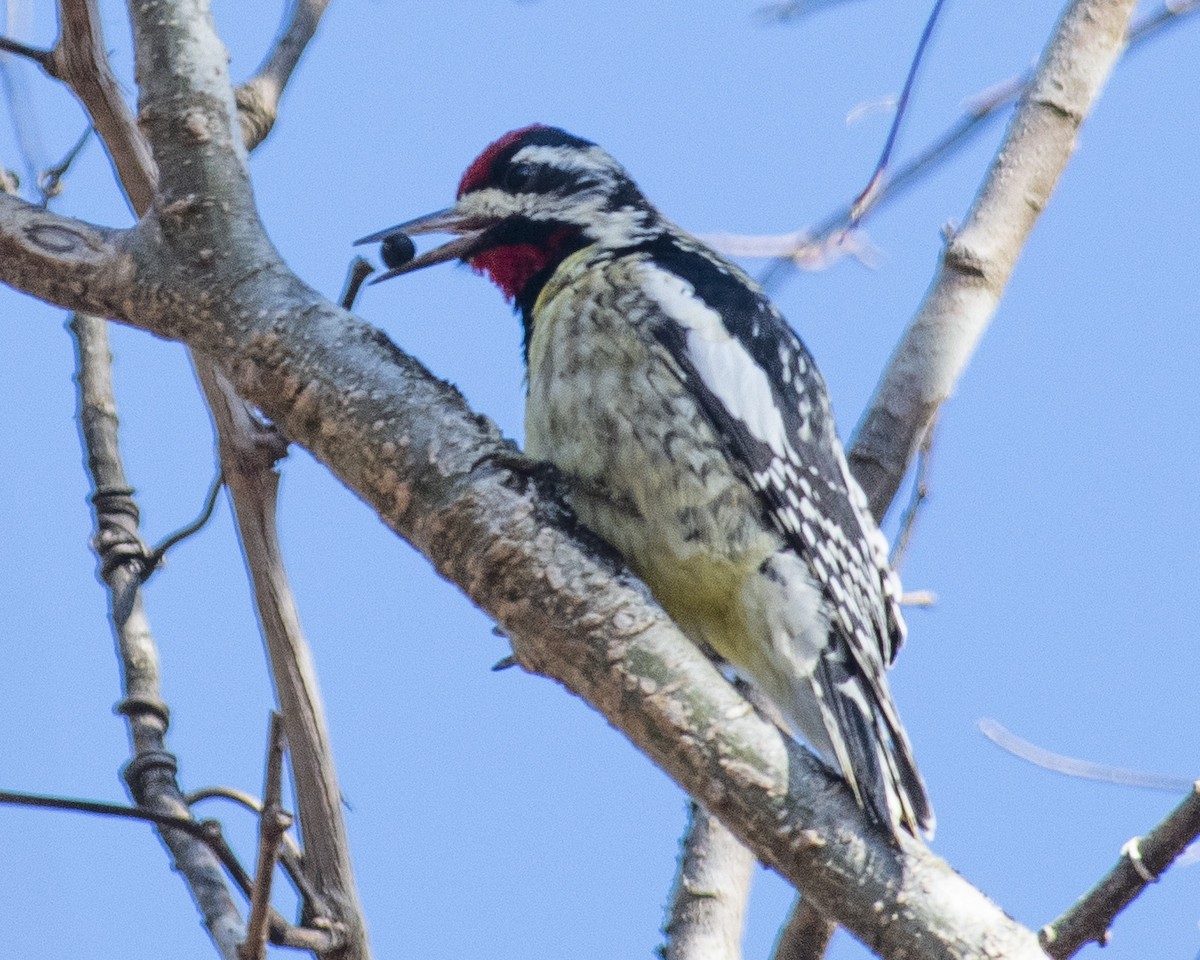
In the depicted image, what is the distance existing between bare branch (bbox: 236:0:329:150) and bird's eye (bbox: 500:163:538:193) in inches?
17.5

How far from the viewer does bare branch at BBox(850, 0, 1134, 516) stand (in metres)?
2.68

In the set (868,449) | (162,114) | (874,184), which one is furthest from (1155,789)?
(162,114)

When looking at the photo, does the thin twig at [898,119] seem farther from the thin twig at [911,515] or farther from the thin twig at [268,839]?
the thin twig at [268,839]

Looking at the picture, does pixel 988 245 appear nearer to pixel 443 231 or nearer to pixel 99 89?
pixel 443 231

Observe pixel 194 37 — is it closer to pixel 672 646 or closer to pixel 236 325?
pixel 236 325

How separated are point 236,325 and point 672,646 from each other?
677mm

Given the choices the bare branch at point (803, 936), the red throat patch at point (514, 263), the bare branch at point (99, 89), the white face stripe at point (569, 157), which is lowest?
the bare branch at point (803, 936)

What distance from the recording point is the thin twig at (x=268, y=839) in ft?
4.20

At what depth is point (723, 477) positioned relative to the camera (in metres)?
2.32

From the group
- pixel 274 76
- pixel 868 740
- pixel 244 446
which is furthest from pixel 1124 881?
pixel 274 76

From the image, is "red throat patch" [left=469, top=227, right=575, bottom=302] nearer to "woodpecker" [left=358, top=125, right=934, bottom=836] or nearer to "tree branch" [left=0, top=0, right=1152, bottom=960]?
"woodpecker" [left=358, top=125, right=934, bottom=836]

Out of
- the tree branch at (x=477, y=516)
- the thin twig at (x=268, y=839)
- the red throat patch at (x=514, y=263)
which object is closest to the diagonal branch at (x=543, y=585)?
the tree branch at (x=477, y=516)

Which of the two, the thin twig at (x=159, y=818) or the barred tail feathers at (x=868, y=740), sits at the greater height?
the barred tail feathers at (x=868, y=740)

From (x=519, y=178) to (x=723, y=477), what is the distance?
91 centimetres
